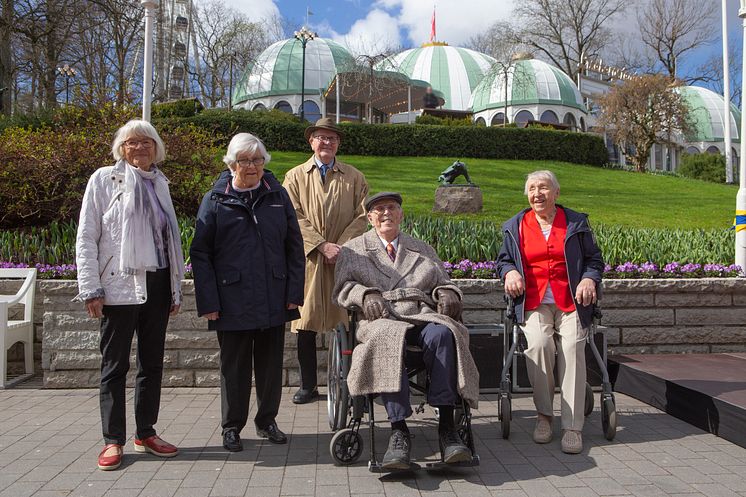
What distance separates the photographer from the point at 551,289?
14.6 ft

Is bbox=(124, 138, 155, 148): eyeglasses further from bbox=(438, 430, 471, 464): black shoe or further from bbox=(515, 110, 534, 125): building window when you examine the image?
bbox=(515, 110, 534, 125): building window

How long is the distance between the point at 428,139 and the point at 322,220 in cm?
2155

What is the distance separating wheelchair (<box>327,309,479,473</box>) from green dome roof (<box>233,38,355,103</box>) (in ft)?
136

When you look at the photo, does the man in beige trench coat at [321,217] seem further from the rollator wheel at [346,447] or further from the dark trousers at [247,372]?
the rollator wheel at [346,447]

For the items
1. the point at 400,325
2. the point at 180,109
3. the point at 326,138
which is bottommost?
the point at 400,325

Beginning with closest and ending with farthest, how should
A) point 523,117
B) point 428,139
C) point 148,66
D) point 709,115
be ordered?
point 148,66 → point 428,139 → point 523,117 → point 709,115

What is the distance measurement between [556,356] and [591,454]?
0.77 metres

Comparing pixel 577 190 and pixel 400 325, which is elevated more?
pixel 577 190

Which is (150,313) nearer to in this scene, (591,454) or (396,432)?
(396,432)

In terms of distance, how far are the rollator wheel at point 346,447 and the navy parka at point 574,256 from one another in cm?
145

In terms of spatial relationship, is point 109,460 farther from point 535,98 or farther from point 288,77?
point 535,98

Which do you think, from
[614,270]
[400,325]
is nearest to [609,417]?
[400,325]

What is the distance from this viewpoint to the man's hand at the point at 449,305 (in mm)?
4039

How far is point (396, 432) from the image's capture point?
11.9 ft
